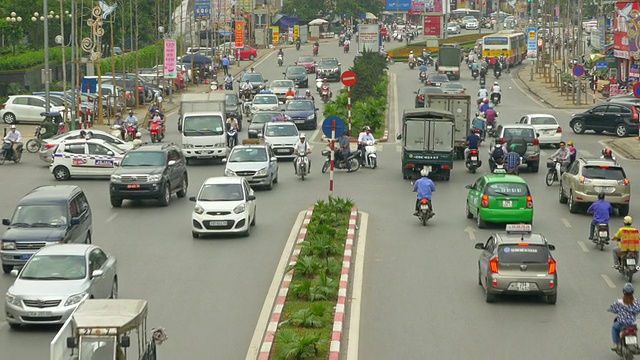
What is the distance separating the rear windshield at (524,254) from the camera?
2325 centimetres

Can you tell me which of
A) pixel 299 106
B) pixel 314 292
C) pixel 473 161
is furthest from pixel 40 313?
pixel 299 106

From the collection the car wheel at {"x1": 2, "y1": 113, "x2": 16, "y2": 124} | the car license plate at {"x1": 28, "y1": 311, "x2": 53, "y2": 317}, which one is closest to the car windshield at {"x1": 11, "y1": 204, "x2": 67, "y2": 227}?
the car license plate at {"x1": 28, "y1": 311, "x2": 53, "y2": 317}

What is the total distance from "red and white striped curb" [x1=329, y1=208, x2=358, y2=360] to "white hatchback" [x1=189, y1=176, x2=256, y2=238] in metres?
2.76

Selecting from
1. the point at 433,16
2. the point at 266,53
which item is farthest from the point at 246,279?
the point at 433,16

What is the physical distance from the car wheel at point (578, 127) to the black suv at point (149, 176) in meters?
24.8

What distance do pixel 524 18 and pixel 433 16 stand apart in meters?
53.4

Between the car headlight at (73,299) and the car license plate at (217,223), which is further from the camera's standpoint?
the car license plate at (217,223)

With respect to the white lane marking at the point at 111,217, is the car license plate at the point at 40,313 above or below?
above

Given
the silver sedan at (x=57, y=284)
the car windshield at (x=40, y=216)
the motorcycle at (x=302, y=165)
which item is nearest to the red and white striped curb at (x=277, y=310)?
the silver sedan at (x=57, y=284)

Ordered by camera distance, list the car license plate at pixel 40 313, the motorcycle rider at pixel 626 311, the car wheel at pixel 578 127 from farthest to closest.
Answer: the car wheel at pixel 578 127
the car license plate at pixel 40 313
the motorcycle rider at pixel 626 311

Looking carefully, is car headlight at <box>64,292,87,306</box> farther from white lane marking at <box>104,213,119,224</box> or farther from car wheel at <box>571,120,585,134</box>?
car wheel at <box>571,120,585,134</box>

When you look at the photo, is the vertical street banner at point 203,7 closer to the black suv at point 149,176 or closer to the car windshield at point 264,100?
the car windshield at point 264,100

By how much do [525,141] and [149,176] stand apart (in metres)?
14.8

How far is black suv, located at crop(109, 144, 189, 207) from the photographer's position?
3584cm
